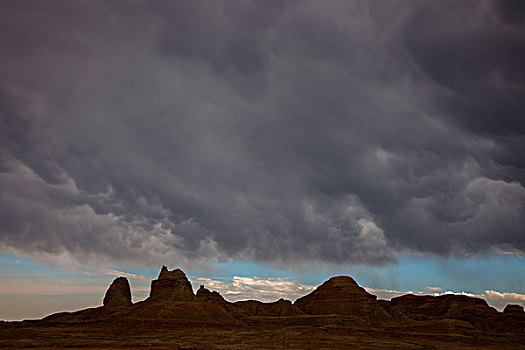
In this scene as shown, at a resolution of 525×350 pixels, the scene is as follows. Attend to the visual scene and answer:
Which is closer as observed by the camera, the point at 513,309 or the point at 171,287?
the point at 171,287

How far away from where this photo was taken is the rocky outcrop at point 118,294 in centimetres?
15236

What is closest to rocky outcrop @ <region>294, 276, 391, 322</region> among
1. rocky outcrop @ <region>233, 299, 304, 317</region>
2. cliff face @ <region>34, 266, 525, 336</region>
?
cliff face @ <region>34, 266, 525, 336</region>

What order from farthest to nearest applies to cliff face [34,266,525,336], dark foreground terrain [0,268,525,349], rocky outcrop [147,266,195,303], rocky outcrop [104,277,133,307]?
rocky outcrop [104,277,133,307] < rocky outcrop [147,266,195,303] < cliff face [34,266,525,336] < dark foreground terrain [0,268,525,349]

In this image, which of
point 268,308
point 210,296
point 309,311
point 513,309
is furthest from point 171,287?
point 513,309

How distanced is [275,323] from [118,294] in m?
70.6

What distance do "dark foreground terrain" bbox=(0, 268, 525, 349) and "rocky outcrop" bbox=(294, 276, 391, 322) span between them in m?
0.40

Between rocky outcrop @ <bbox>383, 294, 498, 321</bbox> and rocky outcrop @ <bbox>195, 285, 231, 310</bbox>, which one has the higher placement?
rocky outcrop @ <bbox>195, 285, 231, 310</bbox>

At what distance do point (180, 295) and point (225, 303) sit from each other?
27393 millimetres

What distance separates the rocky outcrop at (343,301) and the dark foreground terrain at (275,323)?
0.40 meters

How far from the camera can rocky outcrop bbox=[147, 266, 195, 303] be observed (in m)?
139

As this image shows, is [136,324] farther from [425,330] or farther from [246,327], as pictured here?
[425,330]

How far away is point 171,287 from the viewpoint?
5669 inches

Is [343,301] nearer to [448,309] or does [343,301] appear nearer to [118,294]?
[448,309]

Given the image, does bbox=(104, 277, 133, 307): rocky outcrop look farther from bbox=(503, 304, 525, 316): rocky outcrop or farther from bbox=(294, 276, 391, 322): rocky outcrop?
bbox=(503, 304, 525, 316): rocky outcrop
